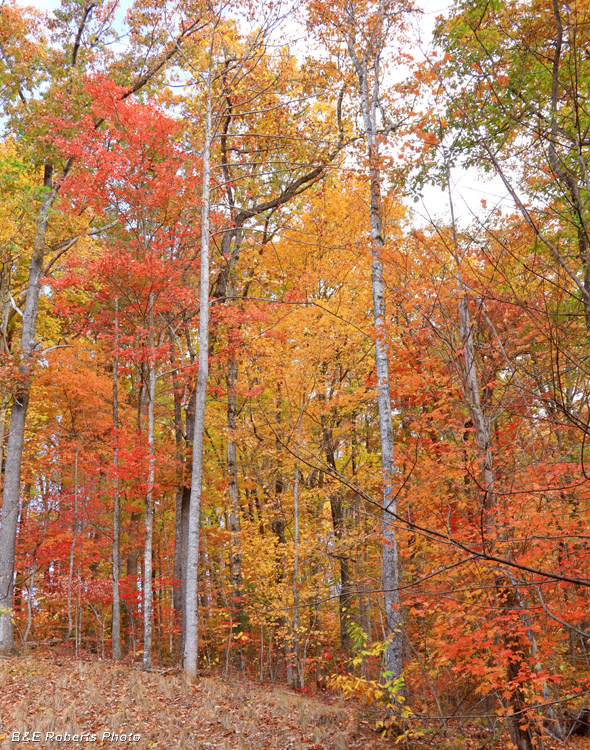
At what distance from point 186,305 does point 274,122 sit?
5.24 metres

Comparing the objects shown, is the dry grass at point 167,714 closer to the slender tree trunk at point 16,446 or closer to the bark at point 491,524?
the bark at point 491,524

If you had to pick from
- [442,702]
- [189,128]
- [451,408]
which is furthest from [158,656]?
[189,128]

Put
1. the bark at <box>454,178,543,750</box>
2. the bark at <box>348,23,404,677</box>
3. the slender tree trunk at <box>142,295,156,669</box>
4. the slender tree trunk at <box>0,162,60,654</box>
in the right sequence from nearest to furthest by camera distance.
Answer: the bark at <box>454,178,543,750</box> → the bark at <box>348,23,404,677</box> → the slender tree trunk at <box>142,295,156,669</box> → the slender tree trunk at <box>0,162,60,654</box>

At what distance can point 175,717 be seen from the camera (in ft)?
22.4

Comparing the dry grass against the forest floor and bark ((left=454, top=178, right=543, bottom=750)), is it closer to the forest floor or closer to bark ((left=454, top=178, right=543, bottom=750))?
the forest floor

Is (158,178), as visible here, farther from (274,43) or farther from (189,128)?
(274,43)

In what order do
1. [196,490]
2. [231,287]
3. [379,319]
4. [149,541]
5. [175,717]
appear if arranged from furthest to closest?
[231,287], [149,541], [196,490], [379,319], [175,717]

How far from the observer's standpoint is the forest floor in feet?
19.8

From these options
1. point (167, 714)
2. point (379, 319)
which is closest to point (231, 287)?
point (379, 319)

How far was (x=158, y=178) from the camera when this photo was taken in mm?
12391

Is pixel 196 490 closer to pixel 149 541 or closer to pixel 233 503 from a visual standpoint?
pixel 149 541

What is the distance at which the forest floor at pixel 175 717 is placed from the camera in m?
Result: 6.04

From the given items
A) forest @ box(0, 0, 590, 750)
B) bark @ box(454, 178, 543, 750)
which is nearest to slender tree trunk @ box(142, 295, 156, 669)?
forest @ box(0, 0, 590, 750)

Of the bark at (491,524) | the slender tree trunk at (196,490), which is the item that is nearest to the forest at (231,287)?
the slender tree trunk at (196,490)
